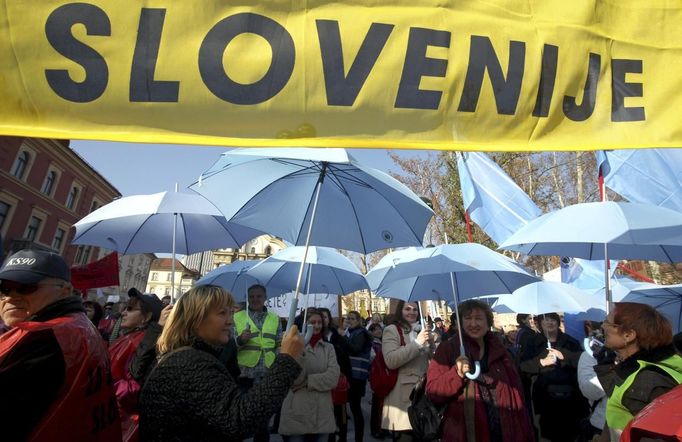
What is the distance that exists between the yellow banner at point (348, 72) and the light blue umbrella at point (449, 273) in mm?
2249

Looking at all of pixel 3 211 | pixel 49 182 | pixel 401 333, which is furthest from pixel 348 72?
pixel 49 182

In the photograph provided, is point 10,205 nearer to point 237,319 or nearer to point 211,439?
point 237,319

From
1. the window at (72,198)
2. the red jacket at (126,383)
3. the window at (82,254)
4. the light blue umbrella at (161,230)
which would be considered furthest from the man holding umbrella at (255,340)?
the window at (82,254)

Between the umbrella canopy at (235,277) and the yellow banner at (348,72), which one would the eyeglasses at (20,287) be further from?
the umbrella canopy at (235,277)

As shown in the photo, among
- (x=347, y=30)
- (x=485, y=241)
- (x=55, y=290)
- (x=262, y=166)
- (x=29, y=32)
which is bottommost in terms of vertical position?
(x=55, y=290)

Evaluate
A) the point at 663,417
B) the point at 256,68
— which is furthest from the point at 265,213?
the point at 663,417

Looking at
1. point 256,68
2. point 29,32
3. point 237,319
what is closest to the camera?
point 29,32

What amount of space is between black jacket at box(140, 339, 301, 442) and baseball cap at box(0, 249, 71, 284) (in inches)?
26.8

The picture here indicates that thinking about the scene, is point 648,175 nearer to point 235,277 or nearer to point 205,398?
point 205,398

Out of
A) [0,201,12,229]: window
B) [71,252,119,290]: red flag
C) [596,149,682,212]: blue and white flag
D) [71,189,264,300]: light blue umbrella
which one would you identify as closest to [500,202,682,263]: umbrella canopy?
[596,149,682,212]: blue and white flag

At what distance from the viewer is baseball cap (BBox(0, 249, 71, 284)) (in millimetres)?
1863

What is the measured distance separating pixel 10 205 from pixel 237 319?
30010 millimetres

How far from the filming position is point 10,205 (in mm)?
27156

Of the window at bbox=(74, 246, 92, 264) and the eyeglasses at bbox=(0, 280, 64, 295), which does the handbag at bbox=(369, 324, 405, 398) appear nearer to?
the eyeglasses at bbox=(0, 280, 64, 295)
